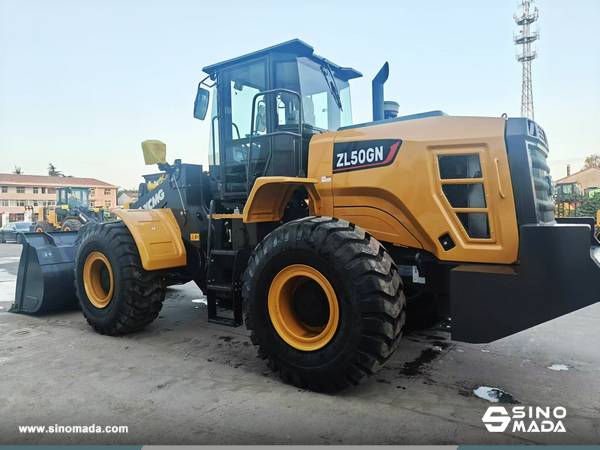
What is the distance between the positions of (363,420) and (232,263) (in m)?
2.17

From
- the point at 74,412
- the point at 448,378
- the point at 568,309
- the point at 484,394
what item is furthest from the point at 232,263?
the point at 568,309

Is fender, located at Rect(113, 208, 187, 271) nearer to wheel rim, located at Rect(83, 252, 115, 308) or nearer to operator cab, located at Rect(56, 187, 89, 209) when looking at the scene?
wheel rim, located at Rect(83, 252, 115, 308)

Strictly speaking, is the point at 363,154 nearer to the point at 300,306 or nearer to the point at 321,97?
the point at 321,97

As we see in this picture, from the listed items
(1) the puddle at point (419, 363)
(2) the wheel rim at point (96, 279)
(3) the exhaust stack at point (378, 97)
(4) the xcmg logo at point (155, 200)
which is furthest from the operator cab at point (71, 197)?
(1) the puddle at point (419, 363)

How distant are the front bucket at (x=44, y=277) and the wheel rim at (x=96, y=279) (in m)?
0.96

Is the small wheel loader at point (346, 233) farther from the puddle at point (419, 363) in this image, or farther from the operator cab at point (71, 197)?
the operator cab at point (71, 197)

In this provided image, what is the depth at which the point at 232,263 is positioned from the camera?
181 inches

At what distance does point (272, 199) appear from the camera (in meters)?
4.30

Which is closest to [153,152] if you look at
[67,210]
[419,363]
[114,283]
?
[114,283]

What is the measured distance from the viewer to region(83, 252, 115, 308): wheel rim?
17.6 ft

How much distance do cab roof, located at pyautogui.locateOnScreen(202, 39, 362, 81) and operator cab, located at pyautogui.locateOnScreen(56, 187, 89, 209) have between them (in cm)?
2097

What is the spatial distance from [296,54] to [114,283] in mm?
3289

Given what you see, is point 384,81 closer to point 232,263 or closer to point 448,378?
point 232,263

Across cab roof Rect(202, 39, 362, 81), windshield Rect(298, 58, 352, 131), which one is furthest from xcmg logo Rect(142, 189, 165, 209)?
windshield Rect(298, 58, 352, 131)
